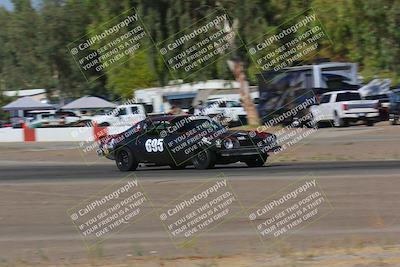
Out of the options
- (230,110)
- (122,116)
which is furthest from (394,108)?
(122,116)

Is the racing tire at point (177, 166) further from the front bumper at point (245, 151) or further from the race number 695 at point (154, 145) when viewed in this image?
the front bumper at point (245, 151)

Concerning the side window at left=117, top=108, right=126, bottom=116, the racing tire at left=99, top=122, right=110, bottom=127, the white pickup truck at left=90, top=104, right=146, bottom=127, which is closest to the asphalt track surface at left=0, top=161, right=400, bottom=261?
the white pickup truck at left=90, top=104, right=146, bottom=127

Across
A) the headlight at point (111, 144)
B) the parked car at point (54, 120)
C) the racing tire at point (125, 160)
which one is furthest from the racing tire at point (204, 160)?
the parked car at point (54, 120)

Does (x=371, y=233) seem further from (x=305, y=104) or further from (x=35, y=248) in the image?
(x=305, y=104)

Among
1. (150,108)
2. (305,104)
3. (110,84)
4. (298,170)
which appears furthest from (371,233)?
(110,84)

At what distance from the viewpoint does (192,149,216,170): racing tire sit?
795 inches

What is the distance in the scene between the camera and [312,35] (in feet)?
152

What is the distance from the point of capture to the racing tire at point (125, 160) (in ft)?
70.4

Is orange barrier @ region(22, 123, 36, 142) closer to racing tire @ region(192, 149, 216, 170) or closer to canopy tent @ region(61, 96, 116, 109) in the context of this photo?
canopy tent @ region(61, 96, 116, 109)

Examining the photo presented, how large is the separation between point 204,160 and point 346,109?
20040 mm

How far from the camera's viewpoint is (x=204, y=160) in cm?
2042

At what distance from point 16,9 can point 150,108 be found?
1679 inches

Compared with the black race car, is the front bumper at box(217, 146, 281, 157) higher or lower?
lower

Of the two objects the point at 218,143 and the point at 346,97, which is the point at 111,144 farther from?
the point at 346,97
